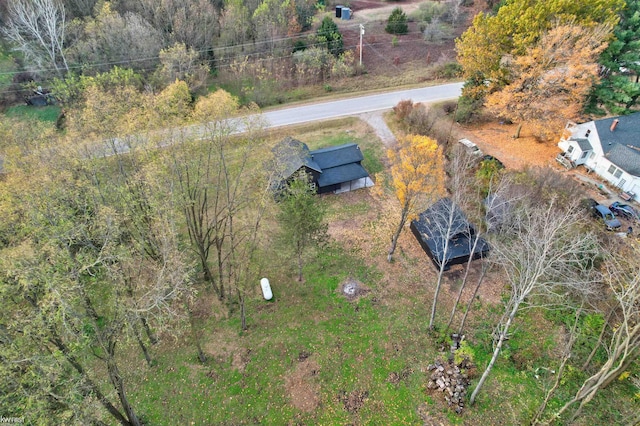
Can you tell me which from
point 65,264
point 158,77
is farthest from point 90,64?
point 65,264

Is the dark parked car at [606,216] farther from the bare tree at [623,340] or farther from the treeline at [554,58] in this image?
the bare tree at [623,340]

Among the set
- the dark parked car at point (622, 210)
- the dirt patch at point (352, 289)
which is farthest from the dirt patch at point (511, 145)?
the dirt patch at point (352, 289)

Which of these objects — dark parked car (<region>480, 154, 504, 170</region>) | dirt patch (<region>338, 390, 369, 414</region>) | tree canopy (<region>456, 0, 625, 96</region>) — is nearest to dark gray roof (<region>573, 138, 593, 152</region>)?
dark parked car (<region>480, 154, 504, 170</region>)

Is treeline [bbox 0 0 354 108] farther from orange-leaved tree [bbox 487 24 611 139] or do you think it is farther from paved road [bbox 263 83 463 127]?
orange-leaved tree [bbox 487 24 611 139]

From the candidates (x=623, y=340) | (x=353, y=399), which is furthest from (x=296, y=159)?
(x=623, y=340)

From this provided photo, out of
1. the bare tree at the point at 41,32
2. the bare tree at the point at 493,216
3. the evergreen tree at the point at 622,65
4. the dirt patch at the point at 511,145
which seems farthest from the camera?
the bare tree at the point at 41,32

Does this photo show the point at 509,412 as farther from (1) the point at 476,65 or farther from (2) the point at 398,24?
(2) the point at 398,24

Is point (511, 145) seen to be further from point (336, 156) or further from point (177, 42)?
point (177, 42)
